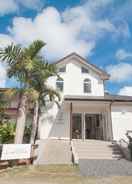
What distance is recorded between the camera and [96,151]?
43.0 feet

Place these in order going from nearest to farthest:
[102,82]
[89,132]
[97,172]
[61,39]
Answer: [97,172], [61,39], [89,132], [102,82]

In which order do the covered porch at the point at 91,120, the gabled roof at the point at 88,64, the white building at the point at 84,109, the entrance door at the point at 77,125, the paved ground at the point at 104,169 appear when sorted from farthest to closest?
the gabled roof at the point at 88,64 → the entrance door at the point at 77,125 → the covered porch at the point at 91,120 → the white building at the point at 84,109 → the paved ground at the point at 104,169

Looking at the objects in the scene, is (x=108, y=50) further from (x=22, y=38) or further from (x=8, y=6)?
(x=8, y=6)

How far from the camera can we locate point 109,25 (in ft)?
41.3

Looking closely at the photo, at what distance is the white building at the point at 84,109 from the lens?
57.1 ft

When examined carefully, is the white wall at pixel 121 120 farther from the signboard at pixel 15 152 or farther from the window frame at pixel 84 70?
the signboard at pixel 15 152

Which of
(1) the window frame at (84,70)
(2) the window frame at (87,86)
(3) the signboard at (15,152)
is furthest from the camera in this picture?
(1) the window frame at (84,70)

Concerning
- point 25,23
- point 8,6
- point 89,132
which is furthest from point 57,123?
point 8,6

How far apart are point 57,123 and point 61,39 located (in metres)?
8.65

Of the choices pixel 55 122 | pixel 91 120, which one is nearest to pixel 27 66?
pixel 55 122

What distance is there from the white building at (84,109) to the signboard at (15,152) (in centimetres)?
609

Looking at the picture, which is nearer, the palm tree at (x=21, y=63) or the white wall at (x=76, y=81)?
the palm tree at (x=21, y=63)

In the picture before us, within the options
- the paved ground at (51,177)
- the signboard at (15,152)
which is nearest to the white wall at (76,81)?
the signboard at (15,152)

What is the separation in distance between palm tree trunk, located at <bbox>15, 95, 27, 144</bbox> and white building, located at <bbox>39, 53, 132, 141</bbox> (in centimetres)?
525
